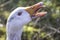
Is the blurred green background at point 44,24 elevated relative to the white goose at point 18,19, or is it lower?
elevated

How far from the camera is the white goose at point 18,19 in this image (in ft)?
9.55

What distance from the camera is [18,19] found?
2.94 meters

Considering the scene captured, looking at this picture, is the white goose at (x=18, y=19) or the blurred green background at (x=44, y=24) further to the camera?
the blurred green background at (x=44, y=24)

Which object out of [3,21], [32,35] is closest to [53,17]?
[32,35]

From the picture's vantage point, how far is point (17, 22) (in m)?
2.95

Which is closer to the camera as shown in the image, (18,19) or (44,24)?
(18,19)

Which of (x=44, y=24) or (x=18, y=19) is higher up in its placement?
(x=44, y=24)

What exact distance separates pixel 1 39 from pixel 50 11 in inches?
41.4

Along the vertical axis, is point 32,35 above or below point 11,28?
above

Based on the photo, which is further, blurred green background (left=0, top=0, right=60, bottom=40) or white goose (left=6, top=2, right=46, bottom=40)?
blurred green background (left=0, top=0, right=60, bottom=40)

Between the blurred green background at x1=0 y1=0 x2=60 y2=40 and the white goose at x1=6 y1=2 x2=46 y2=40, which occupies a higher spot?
the blurred green background at x1=0 y1=0 x2=60 y2=40

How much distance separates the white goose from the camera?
115 inches

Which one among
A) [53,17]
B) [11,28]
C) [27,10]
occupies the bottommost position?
[11,28]

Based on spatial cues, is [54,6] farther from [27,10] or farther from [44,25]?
[27,10]
